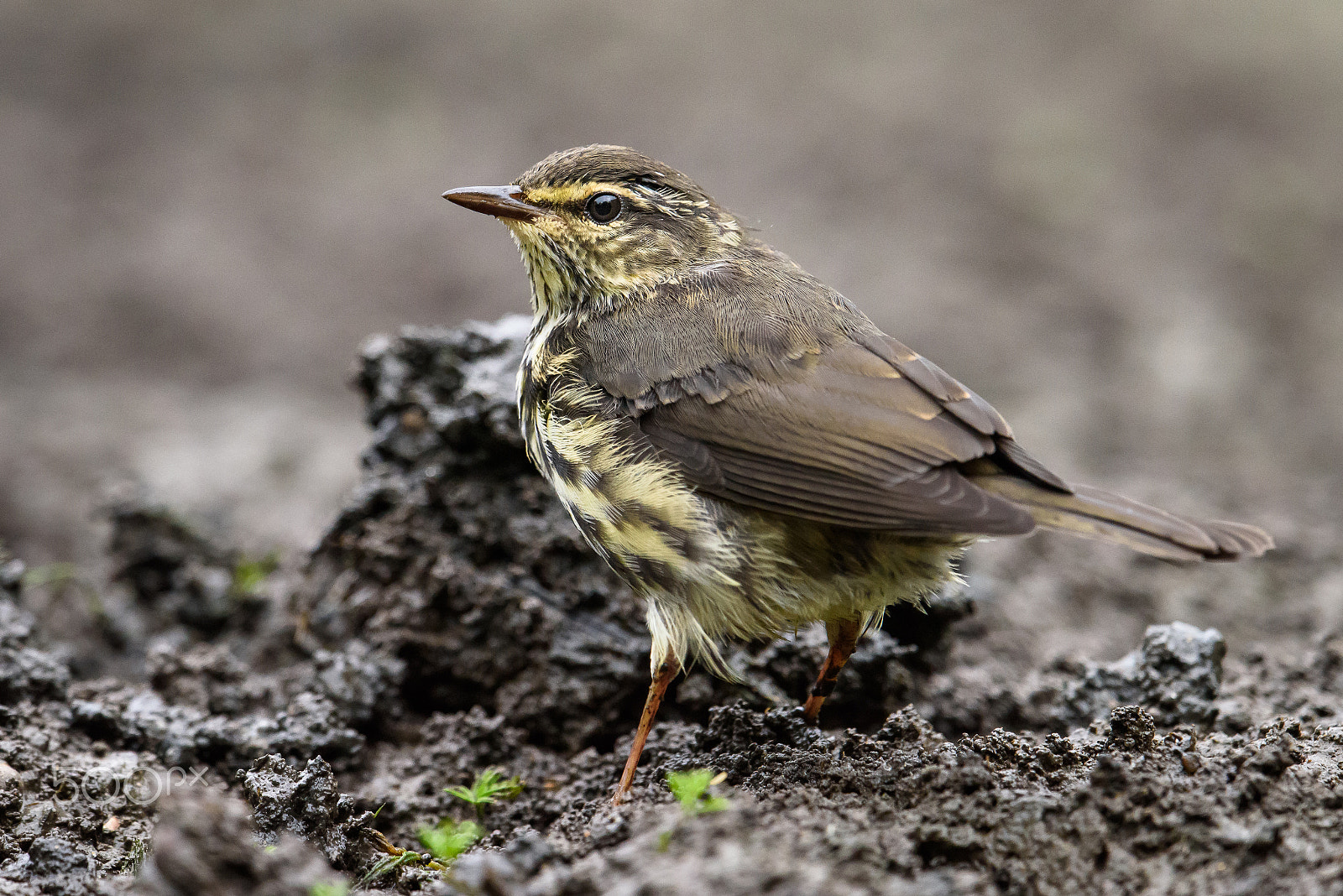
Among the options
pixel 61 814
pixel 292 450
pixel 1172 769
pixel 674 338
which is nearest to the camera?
pixel 1172 769

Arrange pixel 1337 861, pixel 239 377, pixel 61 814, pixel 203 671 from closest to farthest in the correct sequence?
pixel 1337 861 → pixel 61 814 → pixel 203 671 → pixel 239 377

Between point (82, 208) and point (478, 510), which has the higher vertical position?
point (82, 208)

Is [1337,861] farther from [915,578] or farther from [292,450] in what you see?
[292,450]

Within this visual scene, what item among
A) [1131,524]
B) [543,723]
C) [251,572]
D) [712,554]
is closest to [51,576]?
[251,572]

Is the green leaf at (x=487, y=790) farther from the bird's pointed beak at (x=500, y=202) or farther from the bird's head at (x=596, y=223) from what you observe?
the bird's pointed beak at (x=500, y=202)

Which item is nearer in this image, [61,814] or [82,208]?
[61,814]

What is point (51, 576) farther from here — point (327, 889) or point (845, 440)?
point (845, 440)

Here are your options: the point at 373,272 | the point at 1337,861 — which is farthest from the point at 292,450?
the point at 1337,861

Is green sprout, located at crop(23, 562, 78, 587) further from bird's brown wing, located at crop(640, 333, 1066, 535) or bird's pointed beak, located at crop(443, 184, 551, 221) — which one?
bird's brown wing, located at crop(640, 333, 1066, 535)
